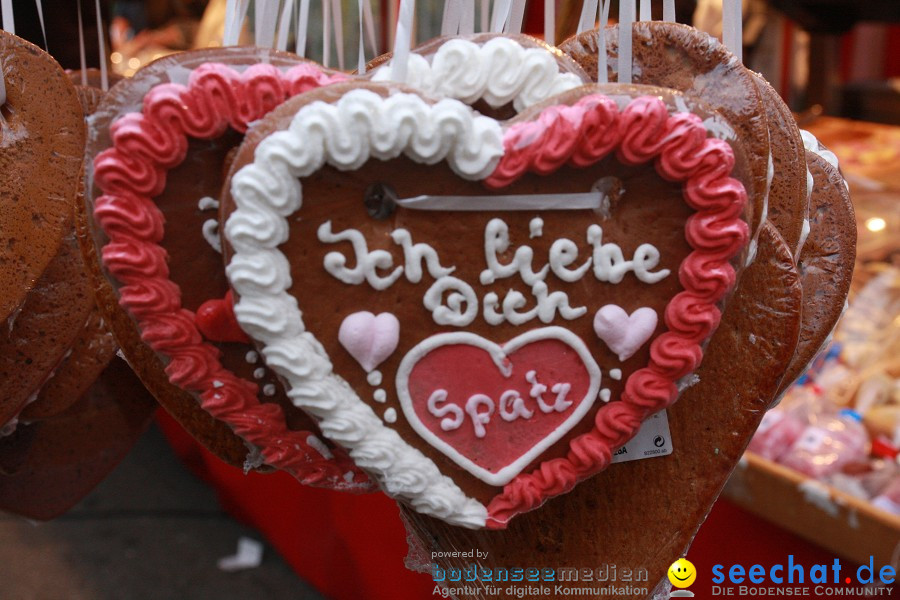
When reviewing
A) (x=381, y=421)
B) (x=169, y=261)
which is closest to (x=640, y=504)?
(x=381, y=421)

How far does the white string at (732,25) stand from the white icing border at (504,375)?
35 cm

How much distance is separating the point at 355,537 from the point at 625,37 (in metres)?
1.58

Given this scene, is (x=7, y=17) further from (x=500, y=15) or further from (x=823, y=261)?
(x=823, y=261)

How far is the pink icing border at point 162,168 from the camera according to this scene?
53cm

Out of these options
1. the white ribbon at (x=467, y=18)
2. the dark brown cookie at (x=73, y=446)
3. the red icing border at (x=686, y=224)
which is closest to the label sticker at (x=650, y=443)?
the red icing border at (x=686, y=224)

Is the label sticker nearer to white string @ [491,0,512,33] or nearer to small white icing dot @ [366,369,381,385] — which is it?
small white icing dot @ [366,369,381,385]

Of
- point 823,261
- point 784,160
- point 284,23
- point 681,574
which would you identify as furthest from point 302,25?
point 681,574

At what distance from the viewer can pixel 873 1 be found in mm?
2512

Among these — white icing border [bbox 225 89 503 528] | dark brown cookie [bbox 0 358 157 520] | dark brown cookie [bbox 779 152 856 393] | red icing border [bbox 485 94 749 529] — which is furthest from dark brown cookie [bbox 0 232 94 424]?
dark brown cookie [bbox 779 152 856 393]

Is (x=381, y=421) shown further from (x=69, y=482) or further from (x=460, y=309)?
(x=69, y=482)

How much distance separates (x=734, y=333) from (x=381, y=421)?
0.34 meters

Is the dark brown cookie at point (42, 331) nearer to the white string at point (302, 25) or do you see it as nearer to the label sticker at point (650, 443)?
the white string at point (302, 25)

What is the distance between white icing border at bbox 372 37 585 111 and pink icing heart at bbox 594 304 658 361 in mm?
174

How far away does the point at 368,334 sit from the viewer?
59 cm
